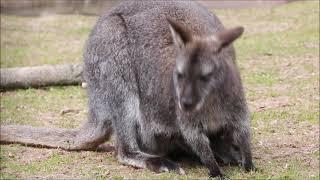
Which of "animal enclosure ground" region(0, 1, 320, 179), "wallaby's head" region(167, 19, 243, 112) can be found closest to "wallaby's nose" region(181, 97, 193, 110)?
"wallaby's head" region(167, 19, 243, 112)

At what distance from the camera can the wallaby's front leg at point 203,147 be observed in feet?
18.6

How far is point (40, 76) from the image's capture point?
30.6 feet

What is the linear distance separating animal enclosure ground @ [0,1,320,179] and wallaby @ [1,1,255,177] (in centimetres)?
19

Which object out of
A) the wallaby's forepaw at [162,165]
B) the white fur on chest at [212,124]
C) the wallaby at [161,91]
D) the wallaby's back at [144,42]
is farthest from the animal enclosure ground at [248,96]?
the wallaby's back at [144,42]

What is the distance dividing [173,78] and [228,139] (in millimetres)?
776

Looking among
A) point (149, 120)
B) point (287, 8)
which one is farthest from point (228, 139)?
point (287, 8)

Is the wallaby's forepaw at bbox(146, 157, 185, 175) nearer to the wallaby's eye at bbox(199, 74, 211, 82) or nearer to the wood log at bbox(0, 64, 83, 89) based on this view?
the wallaby's eye at bbox(199, 74, 211, 82)

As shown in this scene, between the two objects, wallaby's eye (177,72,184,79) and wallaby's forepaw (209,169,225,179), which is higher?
wallaby's eye (177,72,184,79)

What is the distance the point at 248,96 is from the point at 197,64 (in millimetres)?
3554

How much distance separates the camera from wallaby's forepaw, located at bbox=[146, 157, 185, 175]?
5.96m

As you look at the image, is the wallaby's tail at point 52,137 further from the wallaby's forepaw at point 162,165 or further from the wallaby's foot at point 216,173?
the wallaby's foot at point 216,173

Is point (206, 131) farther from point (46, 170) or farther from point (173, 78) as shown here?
point (46, 170)

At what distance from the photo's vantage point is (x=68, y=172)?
242 inches

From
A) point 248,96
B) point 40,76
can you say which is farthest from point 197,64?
point 40,76
